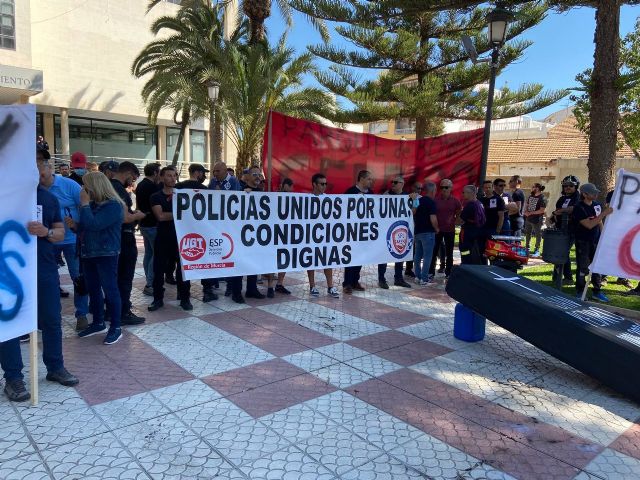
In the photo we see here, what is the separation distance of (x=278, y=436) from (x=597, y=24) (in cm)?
926

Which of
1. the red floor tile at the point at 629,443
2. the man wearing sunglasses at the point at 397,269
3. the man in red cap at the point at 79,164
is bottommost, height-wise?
the red floor tile at the point at 629,443

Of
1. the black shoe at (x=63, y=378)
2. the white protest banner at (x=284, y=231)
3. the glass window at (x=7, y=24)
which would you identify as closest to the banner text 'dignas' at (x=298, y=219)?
the white protest banner at (x=284, y=231)

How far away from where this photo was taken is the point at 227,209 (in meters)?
6.02

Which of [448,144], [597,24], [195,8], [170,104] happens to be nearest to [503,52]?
[597,24]

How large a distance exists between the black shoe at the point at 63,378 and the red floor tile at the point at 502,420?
2.57 metres

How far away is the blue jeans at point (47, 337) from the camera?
3585 mm

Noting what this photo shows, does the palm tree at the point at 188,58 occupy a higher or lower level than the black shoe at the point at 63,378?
higher

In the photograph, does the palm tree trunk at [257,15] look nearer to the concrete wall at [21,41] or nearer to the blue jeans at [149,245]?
the blue jeans at [149,245]

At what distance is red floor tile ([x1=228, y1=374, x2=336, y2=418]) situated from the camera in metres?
3.62

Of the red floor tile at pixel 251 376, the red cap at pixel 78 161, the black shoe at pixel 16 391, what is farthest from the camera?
the red cap at pixel 78 161

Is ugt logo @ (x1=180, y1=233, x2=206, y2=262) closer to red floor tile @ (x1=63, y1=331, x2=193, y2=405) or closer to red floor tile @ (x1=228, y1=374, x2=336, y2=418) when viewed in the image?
red floor tile @ (x1=63, y1=331, x2=193, y2=405)

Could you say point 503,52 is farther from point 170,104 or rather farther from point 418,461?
point 418,461

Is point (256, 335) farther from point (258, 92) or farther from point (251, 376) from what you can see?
point (258, 92)

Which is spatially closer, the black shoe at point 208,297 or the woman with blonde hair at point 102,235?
the woman with blonde hair at point 102,235
